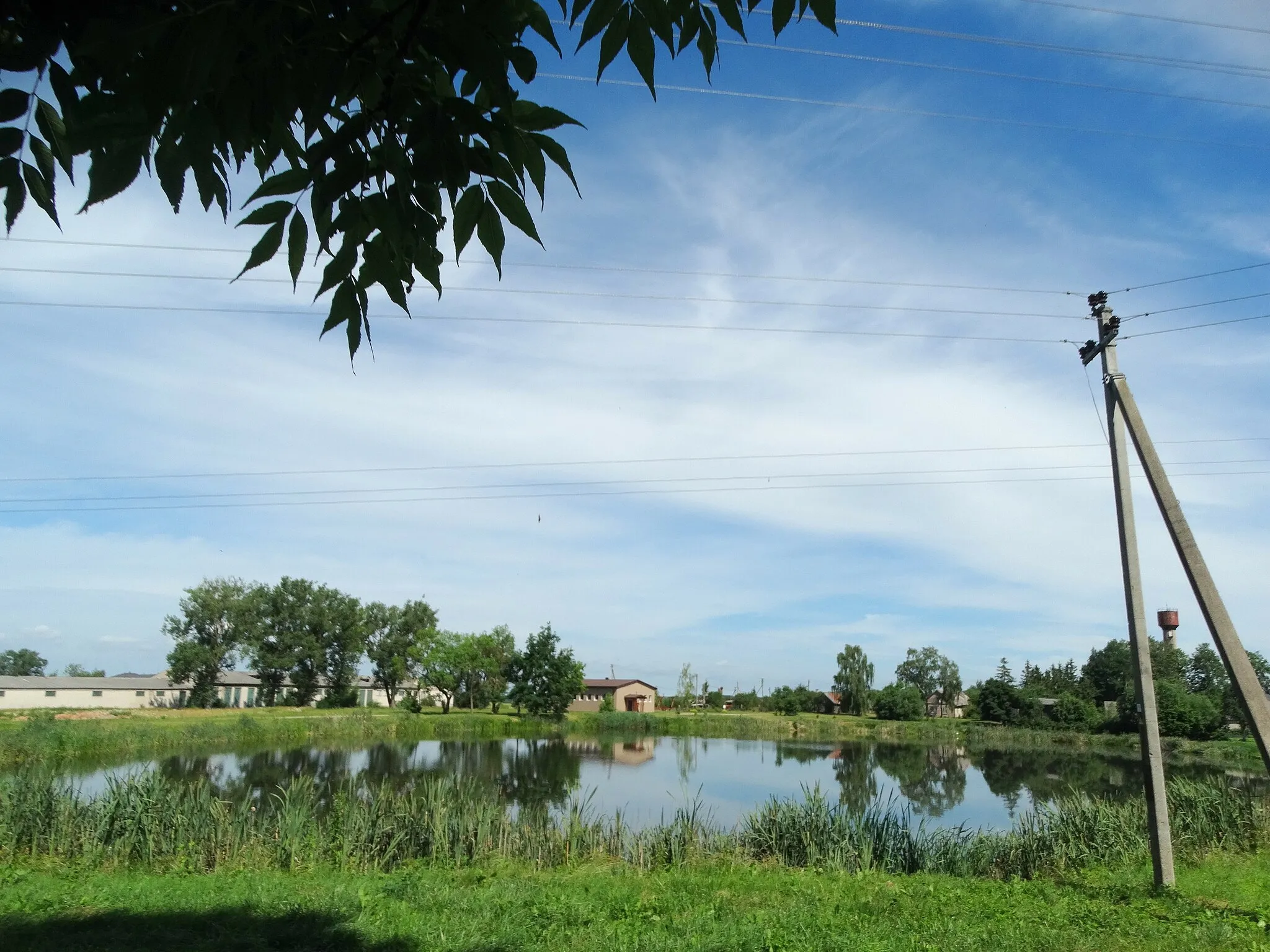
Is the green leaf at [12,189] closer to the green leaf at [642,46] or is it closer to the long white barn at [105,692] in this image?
the green leaf at [642,46]

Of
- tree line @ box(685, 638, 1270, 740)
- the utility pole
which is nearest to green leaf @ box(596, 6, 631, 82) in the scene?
the utility pole

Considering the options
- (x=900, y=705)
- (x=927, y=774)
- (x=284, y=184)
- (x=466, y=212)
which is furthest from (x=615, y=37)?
(x=900, y=705)

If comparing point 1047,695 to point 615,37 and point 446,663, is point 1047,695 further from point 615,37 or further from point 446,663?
point 615,37

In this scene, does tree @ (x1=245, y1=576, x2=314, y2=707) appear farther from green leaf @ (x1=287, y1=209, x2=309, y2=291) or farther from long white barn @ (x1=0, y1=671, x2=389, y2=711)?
green leaf @ (x1=287, y1=209, x2=309, y2=291)

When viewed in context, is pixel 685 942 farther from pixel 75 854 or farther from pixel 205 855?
pixel 75 854

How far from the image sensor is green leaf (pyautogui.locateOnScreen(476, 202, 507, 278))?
1.90 meters

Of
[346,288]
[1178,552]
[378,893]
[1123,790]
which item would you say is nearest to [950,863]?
[1178,552]

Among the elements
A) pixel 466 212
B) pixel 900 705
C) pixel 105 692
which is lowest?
pixel 105 692

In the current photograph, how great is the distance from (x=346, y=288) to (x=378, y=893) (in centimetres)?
956

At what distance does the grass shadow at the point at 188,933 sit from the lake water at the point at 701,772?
19.1 feet

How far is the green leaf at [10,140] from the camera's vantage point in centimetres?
175

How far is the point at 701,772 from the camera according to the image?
36.0 m

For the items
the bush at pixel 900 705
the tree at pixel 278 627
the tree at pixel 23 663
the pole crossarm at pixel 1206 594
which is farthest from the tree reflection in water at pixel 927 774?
the tree at pixel 23 663

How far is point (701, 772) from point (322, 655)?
1811 inches
